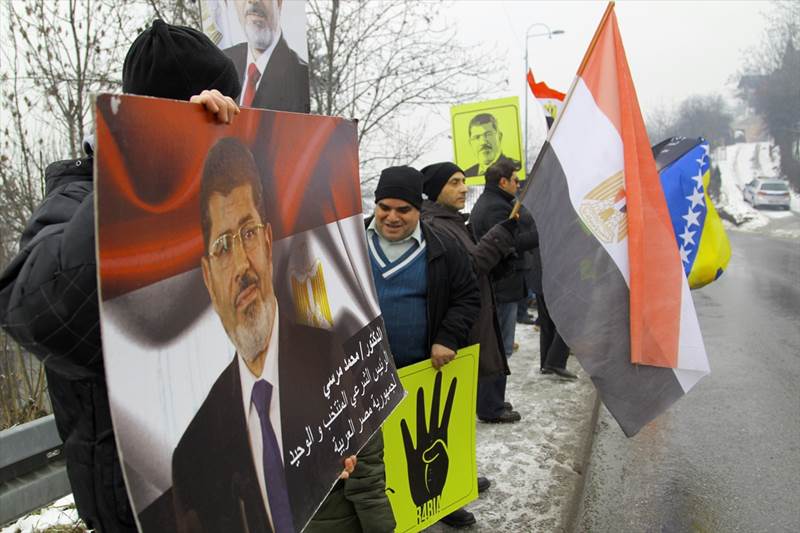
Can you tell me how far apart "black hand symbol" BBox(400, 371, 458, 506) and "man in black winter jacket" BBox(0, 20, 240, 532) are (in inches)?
70.3

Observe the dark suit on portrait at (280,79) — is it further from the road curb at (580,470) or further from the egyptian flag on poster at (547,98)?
the egyptian flag on poster at (547,98)

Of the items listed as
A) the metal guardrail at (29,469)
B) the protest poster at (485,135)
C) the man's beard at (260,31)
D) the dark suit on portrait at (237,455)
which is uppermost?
the man's beard at (260,31)

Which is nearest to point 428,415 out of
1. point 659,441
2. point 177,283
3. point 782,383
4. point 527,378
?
point 177,283

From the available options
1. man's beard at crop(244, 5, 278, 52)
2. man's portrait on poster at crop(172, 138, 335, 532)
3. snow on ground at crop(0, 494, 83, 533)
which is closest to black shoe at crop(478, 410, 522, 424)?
snow on ground at crop(0, 494, 83, 533)

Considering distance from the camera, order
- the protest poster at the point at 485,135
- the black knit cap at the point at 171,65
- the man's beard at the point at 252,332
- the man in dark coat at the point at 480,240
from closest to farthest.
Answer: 1. the man's beard at the point at 252,332
2. the black knit cap at the point at 171,65
3. the man in dark coat at the point at 480,240
4. the protest poster at the point at 485,135

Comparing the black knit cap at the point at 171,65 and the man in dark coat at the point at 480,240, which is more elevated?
the black knit cap at the point at 171,65

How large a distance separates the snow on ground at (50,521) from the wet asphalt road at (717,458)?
2.58 m

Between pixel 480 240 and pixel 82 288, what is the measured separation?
2.94 meters

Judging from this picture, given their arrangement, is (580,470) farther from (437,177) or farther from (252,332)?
(252,332)

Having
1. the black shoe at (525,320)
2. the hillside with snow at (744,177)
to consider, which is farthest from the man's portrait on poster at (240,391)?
the hillside with snow at (744,177)

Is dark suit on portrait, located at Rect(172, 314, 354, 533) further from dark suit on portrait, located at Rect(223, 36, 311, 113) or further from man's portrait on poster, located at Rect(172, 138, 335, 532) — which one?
dark suit on portrait, located at Rect(223, 36, 311, 113)

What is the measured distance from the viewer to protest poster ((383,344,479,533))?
299 centimetres

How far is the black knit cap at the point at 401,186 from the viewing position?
3088 mm

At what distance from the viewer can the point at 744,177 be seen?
60.0 meters
